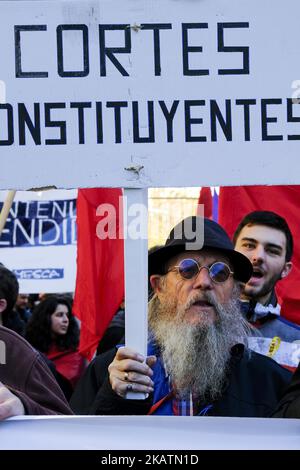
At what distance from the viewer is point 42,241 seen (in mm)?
8055

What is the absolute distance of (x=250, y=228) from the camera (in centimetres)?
412

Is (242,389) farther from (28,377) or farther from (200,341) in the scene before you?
(28,377)

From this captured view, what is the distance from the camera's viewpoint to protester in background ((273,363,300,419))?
7.41ft

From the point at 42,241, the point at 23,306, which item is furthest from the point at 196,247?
the point at 23,306

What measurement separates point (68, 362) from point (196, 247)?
2958 millimetres

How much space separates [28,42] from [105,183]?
39cm

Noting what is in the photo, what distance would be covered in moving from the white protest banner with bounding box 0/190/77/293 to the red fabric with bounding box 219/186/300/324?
9.76 ft

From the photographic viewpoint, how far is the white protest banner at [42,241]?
25.8 feet

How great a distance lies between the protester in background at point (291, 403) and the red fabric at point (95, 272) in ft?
10.2

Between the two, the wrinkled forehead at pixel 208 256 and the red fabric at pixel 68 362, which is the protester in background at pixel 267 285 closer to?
the wrinkled forehead at pixel 208 256

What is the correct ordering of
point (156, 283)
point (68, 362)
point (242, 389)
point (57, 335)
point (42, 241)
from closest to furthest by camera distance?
point (242, 389)
point (156, 283)
point (68, 362)
point (57, 335)
point (42, 241)
